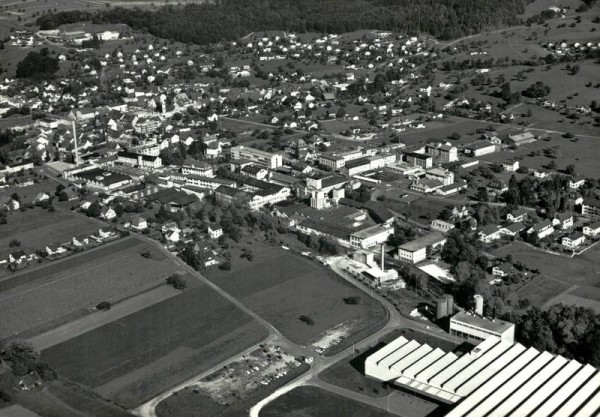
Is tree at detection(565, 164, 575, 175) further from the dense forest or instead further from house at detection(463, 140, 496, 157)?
the dense forest

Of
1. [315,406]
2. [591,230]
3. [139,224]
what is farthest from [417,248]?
[139,224]

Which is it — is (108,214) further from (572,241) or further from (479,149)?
(479,149)

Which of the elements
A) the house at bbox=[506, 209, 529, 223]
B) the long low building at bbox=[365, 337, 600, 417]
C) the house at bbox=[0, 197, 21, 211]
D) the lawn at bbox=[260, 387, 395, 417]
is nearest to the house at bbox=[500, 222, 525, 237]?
the house at bbox=[506, 209, 529, 223]

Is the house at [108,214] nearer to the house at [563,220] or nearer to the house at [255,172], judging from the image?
the house at [255,172]

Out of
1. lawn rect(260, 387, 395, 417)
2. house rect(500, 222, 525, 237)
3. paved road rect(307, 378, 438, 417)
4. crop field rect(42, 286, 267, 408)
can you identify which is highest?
house rect(500, 222, 525, 237)

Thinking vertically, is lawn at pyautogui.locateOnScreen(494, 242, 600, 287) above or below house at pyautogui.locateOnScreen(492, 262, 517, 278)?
below

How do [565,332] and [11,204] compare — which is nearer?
[565,332]
